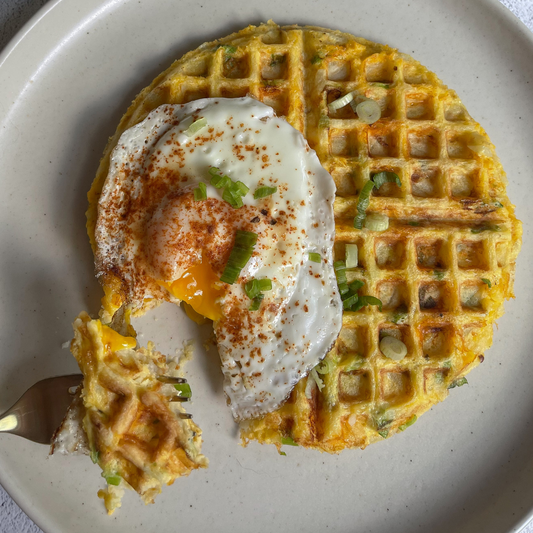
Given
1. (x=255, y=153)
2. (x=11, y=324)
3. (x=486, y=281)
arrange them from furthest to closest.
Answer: (x=11, y=324), (x=486, y=281), (x=255, y=153)

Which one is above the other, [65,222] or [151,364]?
[65,222]

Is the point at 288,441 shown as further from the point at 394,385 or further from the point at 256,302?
the point at 256,302

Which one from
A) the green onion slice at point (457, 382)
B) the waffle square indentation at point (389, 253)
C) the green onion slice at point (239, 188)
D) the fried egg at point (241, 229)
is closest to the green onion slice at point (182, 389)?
the fried egg at point (241, 229)

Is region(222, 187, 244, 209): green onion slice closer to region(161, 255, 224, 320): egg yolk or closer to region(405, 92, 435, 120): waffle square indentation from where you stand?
region(161, 255, 224, 320): egg yolk

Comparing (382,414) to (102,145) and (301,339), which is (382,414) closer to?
(301,339)

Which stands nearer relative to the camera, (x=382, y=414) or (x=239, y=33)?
(x=382, y=414)

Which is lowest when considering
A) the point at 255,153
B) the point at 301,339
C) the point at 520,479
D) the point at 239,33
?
the point at 520,479

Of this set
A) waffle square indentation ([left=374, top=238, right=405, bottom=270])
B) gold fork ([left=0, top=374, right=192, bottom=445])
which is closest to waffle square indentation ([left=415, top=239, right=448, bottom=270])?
waffle square indentation ([left=374, top=238, right=405, bottom=270])

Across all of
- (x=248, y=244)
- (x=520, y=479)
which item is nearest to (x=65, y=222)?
(x=248, y=244)
